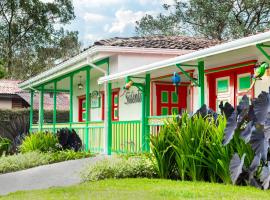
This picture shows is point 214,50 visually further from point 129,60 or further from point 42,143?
point 42,143

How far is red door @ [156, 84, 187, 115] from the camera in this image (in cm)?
1606

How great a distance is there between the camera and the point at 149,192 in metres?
7.93

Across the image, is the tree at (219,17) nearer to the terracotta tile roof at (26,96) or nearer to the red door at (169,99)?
the terracotta tile roof at (26,96)

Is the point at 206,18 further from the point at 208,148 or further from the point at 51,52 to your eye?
the point at 208,148

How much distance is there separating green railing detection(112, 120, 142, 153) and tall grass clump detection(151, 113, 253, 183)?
372 centimetres

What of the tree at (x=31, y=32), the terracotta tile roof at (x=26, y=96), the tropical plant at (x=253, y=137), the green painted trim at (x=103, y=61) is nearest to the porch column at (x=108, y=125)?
the green painted trim at (x=103, y=61)

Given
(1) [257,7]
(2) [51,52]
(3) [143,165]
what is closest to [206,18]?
(1) [257,7]

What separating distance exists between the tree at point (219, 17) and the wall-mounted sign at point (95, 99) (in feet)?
56.2

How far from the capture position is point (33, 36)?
156 feet

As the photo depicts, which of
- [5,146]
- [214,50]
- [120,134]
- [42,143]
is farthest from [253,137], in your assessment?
[5,146]

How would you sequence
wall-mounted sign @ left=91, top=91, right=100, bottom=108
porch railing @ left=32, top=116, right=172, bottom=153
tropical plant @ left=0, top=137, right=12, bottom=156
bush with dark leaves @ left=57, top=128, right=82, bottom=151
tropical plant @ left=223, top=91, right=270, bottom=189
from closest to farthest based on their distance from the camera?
tropical plant @ left=223, top=91, right=270, bottom=189, porch railing @ left=32, top=116, right=172, bottom=153, bush with dark leaves @ left=57, top=128, right=82, bottom=151, tropical plant @ left=0, top=137, right=12, bottom=156, wall-mounted sign @ left=91, top=91, right=100, bottom=108

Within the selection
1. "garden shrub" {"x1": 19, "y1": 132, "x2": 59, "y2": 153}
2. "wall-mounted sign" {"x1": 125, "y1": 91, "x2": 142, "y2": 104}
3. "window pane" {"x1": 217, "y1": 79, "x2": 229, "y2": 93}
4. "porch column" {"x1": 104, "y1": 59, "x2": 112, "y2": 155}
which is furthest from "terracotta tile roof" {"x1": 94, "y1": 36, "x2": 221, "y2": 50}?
"window pane" {"x1": 217, "y1": 79, "x2": 229, "y2": 93}

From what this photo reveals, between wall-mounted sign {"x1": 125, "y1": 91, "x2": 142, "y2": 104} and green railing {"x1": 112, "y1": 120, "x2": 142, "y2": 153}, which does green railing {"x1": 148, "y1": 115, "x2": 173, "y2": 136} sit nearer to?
green railing {"x1": 112, "y1": 120, "x2": 142, "y2": 153}

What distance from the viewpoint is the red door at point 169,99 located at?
52.7 feet
